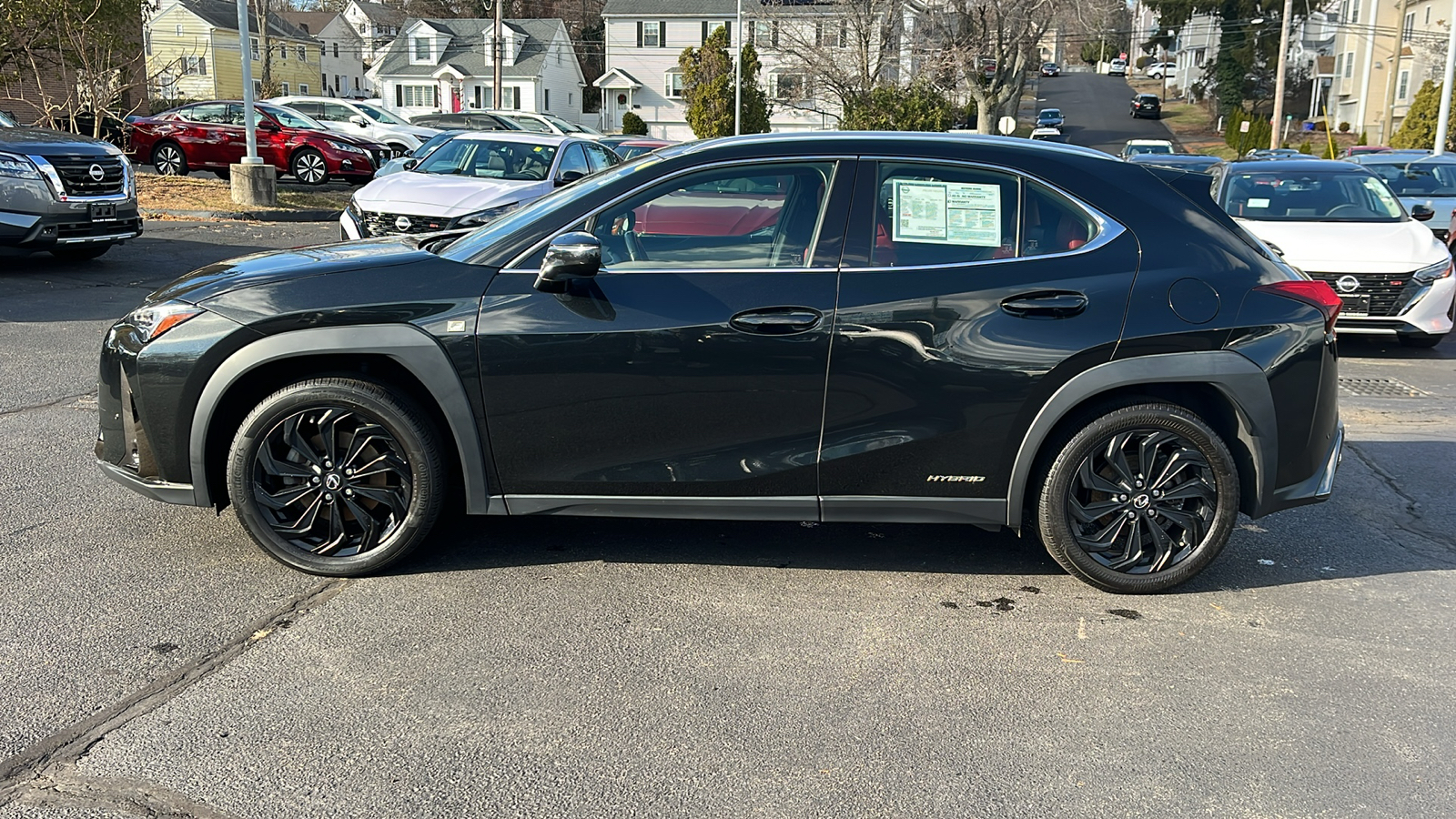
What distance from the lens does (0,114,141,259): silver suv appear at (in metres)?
11.4

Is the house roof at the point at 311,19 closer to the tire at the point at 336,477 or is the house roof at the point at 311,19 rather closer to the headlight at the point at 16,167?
the headlight at the point at 16,167

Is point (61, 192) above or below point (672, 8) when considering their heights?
below

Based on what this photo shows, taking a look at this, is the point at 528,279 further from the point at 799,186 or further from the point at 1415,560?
the point at 1415,560

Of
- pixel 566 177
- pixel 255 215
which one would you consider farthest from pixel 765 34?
pixel 566 177

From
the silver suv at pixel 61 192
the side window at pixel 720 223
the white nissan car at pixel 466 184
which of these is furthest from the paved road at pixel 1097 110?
the side window at pixel 720 223

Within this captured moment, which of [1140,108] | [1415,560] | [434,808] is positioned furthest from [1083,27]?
[434,808]

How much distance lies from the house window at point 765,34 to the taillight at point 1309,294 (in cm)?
4656

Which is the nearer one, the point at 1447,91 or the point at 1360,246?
the point at 1360,246

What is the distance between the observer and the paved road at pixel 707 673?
3.17 m

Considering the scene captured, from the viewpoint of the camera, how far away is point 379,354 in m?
4.30

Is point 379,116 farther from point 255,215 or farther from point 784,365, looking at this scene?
point 784,365

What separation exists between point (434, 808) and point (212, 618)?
1556 mm

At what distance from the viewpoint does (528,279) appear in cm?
434

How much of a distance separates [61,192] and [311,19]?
85571 millimetres
